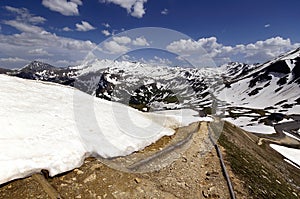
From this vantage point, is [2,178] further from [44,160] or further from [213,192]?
[213,192]

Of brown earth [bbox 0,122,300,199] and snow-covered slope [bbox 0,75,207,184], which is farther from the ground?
snow-covered slope [bbox 0,75,207,184]

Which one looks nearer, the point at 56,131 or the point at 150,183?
the point at 150,183

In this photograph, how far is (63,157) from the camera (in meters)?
14.1

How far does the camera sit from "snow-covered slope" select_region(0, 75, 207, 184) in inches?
510

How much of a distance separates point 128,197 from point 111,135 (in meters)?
6.67

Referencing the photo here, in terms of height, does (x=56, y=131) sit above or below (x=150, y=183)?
above

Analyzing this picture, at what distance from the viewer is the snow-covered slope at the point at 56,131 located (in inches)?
510

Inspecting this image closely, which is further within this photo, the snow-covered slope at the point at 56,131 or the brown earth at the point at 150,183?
the snow-covered slope at the point at 56,131

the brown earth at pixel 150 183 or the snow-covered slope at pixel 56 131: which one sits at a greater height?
the snow-covered slope at pixel 56 131

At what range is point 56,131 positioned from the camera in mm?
16375

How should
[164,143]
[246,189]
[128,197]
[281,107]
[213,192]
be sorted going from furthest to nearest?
1. [281,107]
2. [164,143]
3. [246,189]
4. [213,192]
5. [128,197]

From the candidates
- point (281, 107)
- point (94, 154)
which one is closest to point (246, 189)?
point (94, 154)

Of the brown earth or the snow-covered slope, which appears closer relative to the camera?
the brown earth

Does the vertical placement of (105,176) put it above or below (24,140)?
below
